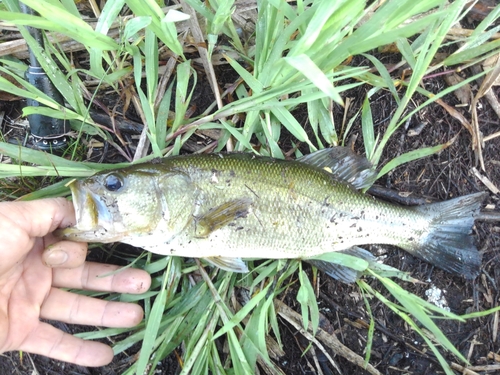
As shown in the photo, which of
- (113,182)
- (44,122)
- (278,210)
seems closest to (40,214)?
(113,182)

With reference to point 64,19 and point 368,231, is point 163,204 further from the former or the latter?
point 368,231

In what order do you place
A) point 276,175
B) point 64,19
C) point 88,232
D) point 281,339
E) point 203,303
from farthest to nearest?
1. point 281,339
2. point 203,303
3. point 276,175
4. point 88,232
5. point 64,19

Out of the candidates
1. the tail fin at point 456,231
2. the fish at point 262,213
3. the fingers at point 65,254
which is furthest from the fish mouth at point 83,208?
the tail fin at point 456,231

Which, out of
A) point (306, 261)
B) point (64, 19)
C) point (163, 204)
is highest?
point (64, 19)

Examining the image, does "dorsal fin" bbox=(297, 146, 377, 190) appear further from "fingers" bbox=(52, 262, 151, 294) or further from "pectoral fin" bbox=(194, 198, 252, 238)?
"fingers" bbox=(52, 262, 151, 294)

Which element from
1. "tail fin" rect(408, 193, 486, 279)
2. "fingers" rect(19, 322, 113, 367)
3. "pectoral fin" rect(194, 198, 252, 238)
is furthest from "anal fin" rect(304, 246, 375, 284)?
"fingers" rect(19, 322, 113, 367)

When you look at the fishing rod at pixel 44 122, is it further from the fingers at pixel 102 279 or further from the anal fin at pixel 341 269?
the anal fin at pixel 341 269

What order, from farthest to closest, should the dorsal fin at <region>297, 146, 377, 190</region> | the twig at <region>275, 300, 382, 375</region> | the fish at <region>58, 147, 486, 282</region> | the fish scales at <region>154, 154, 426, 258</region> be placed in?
the twig at <region>275, 300, 382, 375</region>, the dorsal fin at <region>297, 146, 377, 190</region>, the fish scales at <region>154, 154, 426, 258</region>, the fish at <region>58, 147, 486, 282</region>

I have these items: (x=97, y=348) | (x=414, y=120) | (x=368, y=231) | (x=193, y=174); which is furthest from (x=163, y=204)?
(x=414, y=120)
